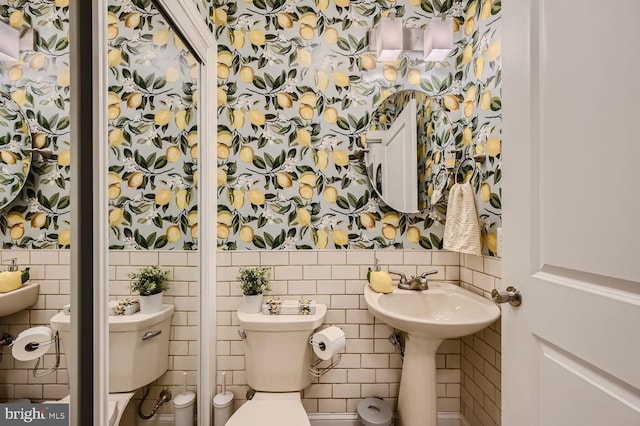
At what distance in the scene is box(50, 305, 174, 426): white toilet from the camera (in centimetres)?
79

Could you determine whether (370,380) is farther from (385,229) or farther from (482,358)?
(385,229)

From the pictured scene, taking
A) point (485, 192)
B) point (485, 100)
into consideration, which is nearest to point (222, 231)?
point (485, 192)

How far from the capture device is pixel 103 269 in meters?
0.87

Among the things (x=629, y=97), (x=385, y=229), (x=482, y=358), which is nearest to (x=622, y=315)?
(x=629, y=97)

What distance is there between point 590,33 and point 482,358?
1444 mm

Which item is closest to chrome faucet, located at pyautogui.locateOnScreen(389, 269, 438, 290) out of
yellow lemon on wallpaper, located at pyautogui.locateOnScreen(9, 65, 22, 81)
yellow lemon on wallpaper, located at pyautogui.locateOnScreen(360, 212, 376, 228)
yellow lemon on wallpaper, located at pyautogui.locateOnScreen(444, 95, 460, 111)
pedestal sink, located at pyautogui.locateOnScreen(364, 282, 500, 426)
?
pedestal sink, located at pyautogui.locateOnScreen(364, 282, 500, 426)

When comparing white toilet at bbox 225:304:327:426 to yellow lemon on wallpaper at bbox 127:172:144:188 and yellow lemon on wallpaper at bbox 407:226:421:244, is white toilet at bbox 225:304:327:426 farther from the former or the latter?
yellow lemon on wallpaper at bbox 127:172:144:188

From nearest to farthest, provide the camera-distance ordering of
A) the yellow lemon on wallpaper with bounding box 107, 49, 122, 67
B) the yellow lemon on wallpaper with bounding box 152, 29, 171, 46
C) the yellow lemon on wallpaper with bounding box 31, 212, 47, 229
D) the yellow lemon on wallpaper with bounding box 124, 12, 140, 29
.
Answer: the yellow lemon on wallpaper with bounding box 31, 212, 47, 229, the yellow lemon on wallpaper with bounding box 107, 49, 122, 67, the yellow lemon on wallpaper with bounding box 124, 12, 140, 29, the yellow lemon on wallpaper with bounding box 152, 29, 171, 46

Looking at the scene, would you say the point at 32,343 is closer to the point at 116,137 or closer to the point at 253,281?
the point at 116,137

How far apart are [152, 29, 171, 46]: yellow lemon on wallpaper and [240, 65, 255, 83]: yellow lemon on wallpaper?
538mm

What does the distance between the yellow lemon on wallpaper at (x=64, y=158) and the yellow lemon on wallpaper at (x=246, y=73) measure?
125 centimetres

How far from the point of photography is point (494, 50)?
152 cm

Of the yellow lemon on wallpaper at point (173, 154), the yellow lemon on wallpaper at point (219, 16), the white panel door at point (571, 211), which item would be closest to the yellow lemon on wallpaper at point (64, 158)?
the yellow lemon on wallpaper at point (173, 154)

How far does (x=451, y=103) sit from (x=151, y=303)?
5.80ft
